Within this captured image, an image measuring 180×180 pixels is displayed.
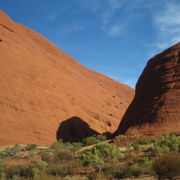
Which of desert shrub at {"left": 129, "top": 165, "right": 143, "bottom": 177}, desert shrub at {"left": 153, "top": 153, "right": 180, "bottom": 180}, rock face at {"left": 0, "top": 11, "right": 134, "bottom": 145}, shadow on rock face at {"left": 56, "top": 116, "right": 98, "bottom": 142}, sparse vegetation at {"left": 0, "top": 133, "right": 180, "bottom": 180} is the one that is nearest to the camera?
desert shrub at {"left": 153, "top": 153, "right": 180, "bottom": 180}

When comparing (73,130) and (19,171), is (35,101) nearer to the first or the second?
(73,130)

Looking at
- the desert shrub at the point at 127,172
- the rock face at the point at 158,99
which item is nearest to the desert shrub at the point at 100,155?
the desert shrub at the point at 127,172

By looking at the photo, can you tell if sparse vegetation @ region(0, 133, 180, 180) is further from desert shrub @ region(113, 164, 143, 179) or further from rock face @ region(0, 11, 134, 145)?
rock face @ region(0, 11, 134, 145)

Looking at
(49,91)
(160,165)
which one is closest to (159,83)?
(49,91)

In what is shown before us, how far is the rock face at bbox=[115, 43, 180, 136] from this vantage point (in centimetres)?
2400

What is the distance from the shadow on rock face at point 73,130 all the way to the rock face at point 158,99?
7809 millimetres

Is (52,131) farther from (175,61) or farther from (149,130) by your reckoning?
(175,61)

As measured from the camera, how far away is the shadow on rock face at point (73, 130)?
111 ft

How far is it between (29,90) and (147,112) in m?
15.1

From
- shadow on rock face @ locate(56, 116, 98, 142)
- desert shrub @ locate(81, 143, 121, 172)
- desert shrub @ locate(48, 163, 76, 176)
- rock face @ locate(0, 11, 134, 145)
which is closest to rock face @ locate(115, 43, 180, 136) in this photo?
shadow on rock face @ locate(56, 116, 98, 142)

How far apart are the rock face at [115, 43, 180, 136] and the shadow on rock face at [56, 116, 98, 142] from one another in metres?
7.81

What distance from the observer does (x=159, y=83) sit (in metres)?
28.0

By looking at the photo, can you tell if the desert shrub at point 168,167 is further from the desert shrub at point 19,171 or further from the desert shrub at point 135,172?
the desert shrub at point 19,171

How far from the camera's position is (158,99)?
87.1 feet
